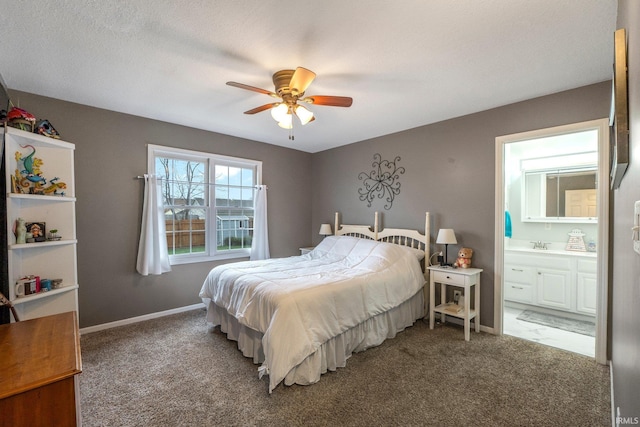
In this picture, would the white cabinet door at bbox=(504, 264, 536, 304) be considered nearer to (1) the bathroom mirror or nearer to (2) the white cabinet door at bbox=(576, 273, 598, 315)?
(2) the white cabinet door at bbox=(576, 273, 598, 315)

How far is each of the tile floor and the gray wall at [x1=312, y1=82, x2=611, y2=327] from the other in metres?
0.43

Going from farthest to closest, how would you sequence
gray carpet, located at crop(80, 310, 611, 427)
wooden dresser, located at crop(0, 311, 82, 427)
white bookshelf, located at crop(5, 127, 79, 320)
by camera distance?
white bookshelf, located at crop(5, 127, 79, 320), gray carpet, located at crop(80, 310, 611, 427), wooden dresser, located at crop(0, 311, 82, 427)

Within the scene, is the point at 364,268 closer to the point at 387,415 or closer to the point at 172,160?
the point at 387,415

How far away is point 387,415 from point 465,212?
93.9 inches

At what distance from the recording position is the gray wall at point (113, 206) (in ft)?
10.1

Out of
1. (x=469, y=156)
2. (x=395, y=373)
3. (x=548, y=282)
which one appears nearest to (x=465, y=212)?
(x=469, y=156)

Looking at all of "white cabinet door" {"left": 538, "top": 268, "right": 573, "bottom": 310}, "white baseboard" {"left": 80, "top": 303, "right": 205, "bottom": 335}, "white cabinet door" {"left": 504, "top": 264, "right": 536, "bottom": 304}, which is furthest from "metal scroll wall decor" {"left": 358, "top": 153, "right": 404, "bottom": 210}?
"white baseboard" {"left": 80, "top": 303, "right": 205, "bottom": 335}

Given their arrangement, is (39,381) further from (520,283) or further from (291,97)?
(520,283)

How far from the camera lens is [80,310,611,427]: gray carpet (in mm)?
1849

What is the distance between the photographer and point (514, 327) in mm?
3377

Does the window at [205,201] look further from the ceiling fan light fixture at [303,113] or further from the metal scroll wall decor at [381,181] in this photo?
the ceiling fan light fixture at [303,113]

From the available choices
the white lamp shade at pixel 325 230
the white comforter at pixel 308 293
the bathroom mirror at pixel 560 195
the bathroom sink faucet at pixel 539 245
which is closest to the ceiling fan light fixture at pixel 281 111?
the white comforter at pixel 308 293

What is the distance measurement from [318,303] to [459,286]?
5.66ft

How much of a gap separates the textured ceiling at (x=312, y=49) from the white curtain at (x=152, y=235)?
98 cm
